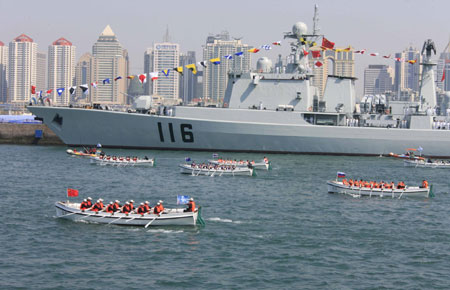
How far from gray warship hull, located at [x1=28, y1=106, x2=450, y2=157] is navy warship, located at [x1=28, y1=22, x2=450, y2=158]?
0.11 metres

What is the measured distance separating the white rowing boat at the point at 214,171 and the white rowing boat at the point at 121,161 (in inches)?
219

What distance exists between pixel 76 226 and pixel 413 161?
41.3m

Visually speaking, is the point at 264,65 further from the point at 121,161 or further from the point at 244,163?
the point at 121,161

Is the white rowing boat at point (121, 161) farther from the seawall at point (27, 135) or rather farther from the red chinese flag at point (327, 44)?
the seawall at point (27, 135)

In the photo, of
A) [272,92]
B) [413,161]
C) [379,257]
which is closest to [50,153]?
[272,92]

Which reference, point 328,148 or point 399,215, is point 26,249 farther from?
point 328,148

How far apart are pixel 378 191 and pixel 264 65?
34.4 meters

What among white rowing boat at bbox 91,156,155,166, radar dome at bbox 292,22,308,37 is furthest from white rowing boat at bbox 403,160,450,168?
white rowing boat at bbox 91,156,155,166

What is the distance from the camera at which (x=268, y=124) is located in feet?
225

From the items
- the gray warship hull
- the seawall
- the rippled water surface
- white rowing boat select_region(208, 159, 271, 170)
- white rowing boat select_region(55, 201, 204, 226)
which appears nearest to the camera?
the rippled water surface

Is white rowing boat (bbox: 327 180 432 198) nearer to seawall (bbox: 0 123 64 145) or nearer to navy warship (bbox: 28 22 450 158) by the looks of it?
navy warship (bbox: 28 22 450 158)

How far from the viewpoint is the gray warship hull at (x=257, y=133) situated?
68.9 meters

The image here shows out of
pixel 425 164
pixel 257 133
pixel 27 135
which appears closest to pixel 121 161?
pixel 257 133

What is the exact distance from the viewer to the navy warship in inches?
2721
